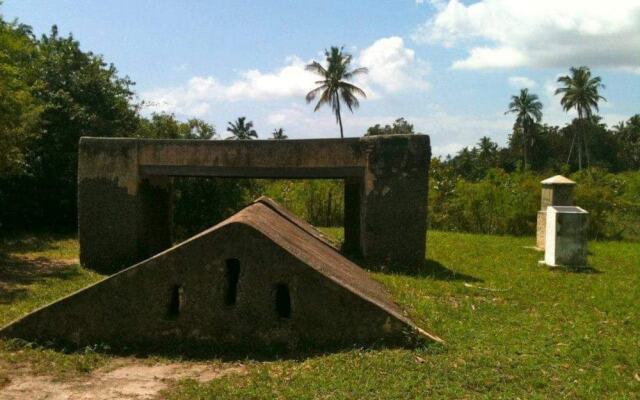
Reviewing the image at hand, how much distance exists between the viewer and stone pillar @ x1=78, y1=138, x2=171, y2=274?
42.2 feet

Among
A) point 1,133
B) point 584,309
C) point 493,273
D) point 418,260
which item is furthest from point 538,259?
point 1,133

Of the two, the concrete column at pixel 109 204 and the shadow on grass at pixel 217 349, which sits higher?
the concrete column at pixel 109 204

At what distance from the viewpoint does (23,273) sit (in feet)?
41.3

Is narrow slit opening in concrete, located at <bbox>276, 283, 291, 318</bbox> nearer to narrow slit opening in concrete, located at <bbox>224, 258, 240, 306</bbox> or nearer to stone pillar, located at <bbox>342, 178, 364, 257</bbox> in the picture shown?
narrow slit opening in concrete, located at <bbox>224, 258, 240, 306</bbox>

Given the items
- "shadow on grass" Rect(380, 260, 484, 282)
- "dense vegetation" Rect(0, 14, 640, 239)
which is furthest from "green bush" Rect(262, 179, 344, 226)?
"shadow on grass" Rect(380, 260, 484, 282)

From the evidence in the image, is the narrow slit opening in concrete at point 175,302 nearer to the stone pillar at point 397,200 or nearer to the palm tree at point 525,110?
the stone pillar at point 397,200

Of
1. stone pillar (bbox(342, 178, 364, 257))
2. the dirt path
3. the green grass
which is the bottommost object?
the dirt path

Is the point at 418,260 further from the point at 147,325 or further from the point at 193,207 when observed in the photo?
the point at 193,207

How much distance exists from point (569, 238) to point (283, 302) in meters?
8.23

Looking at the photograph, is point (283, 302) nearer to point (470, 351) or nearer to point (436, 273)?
point (470, 351)

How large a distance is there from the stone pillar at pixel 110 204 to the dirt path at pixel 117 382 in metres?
6.85

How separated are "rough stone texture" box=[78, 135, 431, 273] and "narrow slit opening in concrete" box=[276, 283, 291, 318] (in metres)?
5.25

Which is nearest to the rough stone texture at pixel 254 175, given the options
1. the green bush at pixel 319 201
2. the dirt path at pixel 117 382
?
the dirt path at pixel 117 382

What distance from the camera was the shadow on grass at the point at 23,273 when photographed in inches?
408
